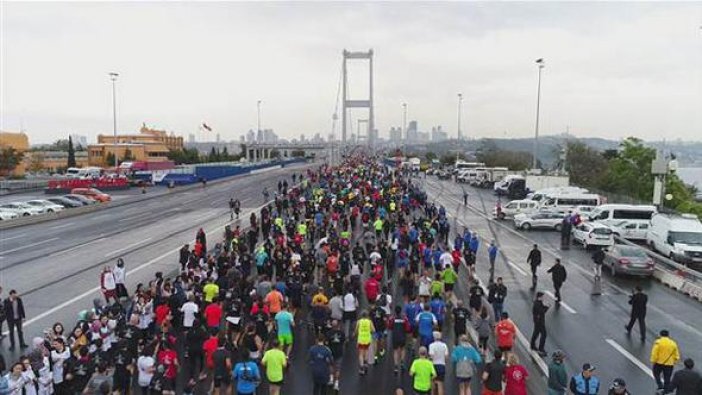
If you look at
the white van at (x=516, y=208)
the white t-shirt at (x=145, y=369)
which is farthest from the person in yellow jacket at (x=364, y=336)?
the white van at (x=516, y=208)

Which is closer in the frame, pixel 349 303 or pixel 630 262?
pixel 349 303

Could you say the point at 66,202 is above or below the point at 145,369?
below

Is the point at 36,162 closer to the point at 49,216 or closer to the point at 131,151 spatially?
the point at 131,151

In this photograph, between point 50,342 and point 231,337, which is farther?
point 231,337

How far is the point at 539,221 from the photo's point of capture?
34.0 meters

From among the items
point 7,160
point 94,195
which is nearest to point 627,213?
point 94,195

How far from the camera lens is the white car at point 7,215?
123 ft

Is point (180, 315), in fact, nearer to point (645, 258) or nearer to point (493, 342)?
point (493, 342)

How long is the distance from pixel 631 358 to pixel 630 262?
908 cm

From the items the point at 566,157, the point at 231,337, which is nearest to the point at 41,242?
the point at 231,337

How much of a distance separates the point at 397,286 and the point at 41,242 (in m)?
21.3

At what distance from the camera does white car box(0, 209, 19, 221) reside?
37.6 m

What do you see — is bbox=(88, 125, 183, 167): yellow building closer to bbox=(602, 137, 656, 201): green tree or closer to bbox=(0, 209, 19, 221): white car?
bbox=(0, 209, 19, 221): white car

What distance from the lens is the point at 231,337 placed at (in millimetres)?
12141
